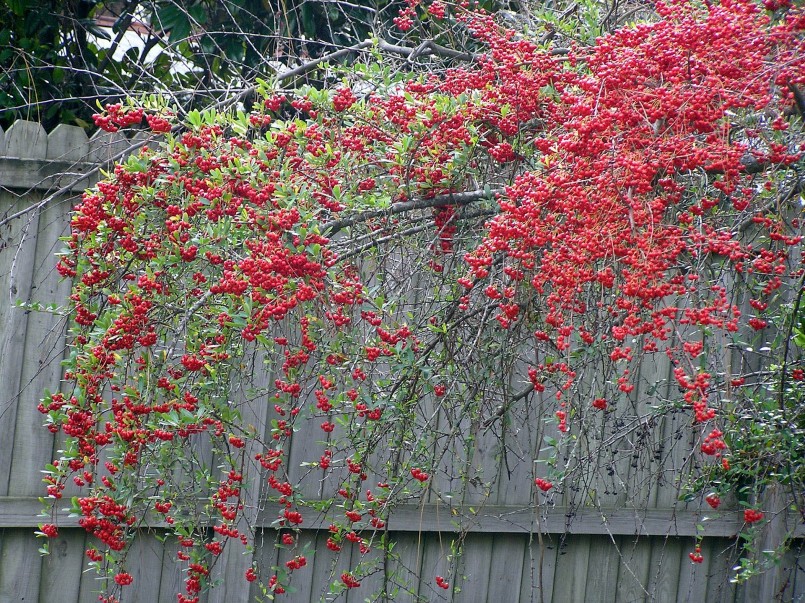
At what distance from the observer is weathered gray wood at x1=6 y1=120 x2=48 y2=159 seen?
3270 millimetres

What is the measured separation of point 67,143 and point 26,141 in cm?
14

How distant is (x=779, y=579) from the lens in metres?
4.18

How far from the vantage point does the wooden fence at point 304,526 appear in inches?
126

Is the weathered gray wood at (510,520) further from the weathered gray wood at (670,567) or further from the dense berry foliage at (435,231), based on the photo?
the dense berry foliage at (435,231)

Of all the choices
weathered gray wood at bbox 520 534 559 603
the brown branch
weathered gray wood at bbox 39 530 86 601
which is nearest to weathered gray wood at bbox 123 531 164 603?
weathered gray wood at bbox 39 530 86 601

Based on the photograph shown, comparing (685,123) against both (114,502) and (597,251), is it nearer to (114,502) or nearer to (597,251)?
(597,251)

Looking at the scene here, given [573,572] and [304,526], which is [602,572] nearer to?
[573,572]

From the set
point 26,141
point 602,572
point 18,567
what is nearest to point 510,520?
point 602,572

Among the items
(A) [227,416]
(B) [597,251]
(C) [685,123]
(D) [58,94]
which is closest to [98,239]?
(A) [227,416]

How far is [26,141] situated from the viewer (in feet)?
10.8

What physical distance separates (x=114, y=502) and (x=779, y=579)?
129 inches

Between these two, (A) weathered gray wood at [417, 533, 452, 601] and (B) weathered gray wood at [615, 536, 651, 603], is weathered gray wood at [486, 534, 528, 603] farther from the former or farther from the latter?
(B) weathered gray wood at [615, 536, 651, 603]

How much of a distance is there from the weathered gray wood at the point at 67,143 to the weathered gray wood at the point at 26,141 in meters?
0.02

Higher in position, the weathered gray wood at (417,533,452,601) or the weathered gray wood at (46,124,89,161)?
the weathered gray wood at (46,124,89,161)
